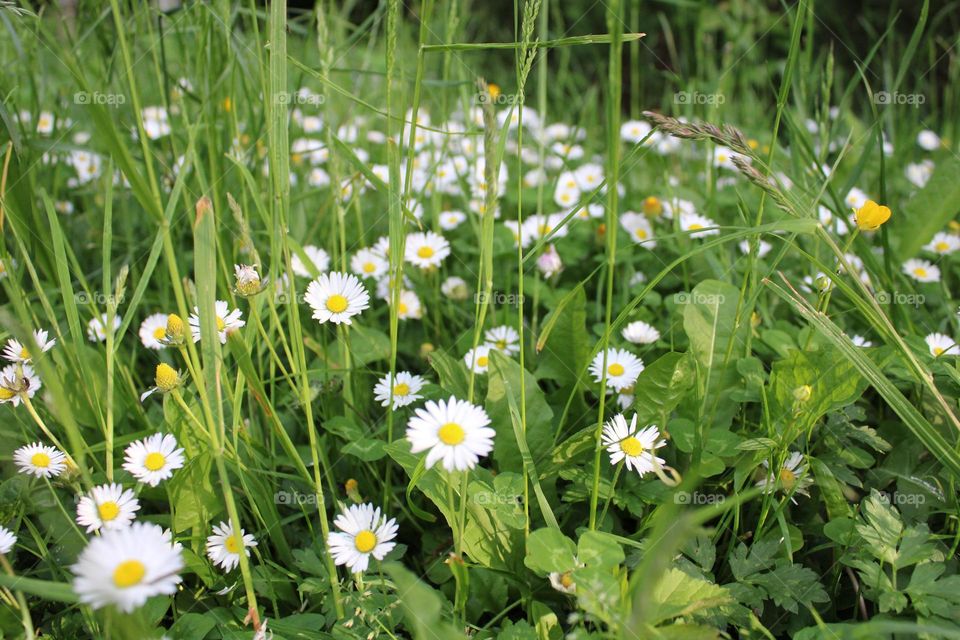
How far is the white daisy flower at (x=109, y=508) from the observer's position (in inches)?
33.4

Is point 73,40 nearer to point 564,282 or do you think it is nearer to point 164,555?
point 564,282

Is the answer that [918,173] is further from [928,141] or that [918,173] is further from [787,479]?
[787,479]

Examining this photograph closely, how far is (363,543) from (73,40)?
1.26 meters

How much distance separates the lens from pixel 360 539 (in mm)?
873

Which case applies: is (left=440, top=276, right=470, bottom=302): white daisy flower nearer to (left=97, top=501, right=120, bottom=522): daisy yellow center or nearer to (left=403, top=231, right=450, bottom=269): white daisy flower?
(left=403, top=231, right=450, bottom=269): white daisy flower

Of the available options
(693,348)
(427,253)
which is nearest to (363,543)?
(693,348)

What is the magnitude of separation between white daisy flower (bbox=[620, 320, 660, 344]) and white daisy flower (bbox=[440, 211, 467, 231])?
0.64m

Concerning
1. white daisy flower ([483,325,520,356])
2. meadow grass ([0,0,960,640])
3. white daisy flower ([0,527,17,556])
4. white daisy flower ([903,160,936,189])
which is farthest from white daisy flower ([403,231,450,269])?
white daisy flower ([903,160,936,189])

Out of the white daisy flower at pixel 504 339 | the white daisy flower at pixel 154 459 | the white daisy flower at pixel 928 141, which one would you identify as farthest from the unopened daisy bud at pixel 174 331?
the white daisy flower at pixel 928 141

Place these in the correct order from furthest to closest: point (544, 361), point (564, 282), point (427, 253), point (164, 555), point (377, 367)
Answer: point (564, 282)
point (427, 253)
point (377, 367)
point (544, 361)
point (164, 555)

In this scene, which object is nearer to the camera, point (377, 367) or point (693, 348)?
point (693, 348)

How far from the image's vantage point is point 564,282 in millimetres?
1651

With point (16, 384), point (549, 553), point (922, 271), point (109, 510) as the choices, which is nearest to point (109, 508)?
point (109, 510)

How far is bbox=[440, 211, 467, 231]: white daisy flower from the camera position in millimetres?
1772
